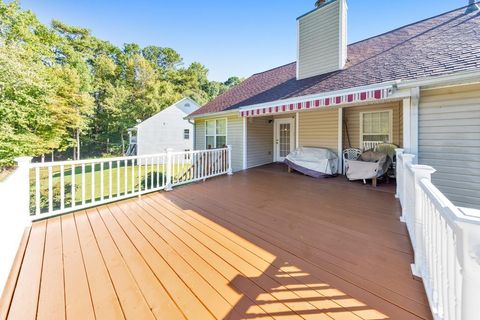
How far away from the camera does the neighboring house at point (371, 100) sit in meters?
4.27

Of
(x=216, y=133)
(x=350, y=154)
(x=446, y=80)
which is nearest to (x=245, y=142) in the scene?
(x=216, y=133)

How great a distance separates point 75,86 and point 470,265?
78.1 ft

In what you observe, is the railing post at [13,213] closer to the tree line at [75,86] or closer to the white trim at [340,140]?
the white trim at [340,140]

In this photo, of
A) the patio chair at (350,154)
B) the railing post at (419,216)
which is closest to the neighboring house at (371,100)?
the patio chair at (350,154)

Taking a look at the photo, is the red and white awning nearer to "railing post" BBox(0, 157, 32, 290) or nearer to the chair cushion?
the chair cushion

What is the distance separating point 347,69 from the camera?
7266 mm

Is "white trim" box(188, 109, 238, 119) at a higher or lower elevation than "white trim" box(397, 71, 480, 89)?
higher

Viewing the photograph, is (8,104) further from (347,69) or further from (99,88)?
(99,88)

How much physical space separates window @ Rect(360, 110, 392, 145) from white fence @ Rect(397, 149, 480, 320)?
5.73 metres

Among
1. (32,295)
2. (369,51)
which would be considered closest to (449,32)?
(369,51)

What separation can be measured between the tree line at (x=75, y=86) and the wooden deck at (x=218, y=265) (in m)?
11.0

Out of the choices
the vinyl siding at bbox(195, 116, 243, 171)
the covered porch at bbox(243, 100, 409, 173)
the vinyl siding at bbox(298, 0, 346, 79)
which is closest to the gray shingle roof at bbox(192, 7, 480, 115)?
the vinyl siding at bbox(298, 0, 346, 79)

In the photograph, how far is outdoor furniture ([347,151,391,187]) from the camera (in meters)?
5.78

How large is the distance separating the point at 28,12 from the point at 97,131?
624 inches
